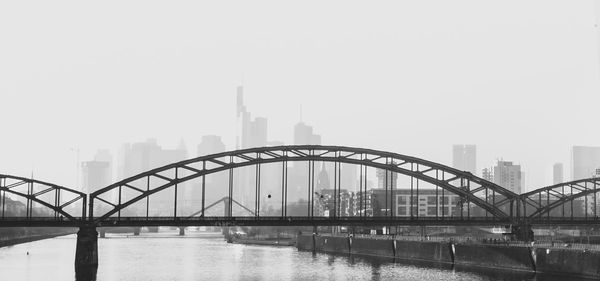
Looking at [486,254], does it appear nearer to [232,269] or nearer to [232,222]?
[232,222]

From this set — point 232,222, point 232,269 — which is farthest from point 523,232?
point 232,222

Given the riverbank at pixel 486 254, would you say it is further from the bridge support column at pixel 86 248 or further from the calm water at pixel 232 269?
the bridge support column at pixel 86 248

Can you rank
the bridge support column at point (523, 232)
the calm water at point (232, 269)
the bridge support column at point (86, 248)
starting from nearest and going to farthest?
the calm water at point (232, 269), the bridge support column at point (86, 248), the bridge support column at point (523, 232)

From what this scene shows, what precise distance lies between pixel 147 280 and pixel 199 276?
28.3ft

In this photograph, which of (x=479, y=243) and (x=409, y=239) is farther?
(x=409, y=239)

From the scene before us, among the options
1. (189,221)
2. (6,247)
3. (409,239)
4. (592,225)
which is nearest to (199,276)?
(189,221)

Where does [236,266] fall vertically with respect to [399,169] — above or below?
below

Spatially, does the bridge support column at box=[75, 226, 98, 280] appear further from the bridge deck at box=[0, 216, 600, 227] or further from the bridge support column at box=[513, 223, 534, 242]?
the bridge support column at box=[513, 223, 534, 242]

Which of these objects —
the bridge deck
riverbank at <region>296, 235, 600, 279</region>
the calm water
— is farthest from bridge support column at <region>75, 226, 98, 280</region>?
riverbank at <region>296, 235, 600, 279</region>

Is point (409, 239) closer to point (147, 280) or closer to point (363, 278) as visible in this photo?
point (363, 278)

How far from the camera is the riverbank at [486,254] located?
93250 millimetres

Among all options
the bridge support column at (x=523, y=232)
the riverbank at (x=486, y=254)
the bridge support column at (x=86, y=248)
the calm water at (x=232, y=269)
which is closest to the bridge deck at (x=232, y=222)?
the bridge support column at (x=86, y=248)

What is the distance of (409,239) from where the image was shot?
13700 cm

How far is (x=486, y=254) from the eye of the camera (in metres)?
112
